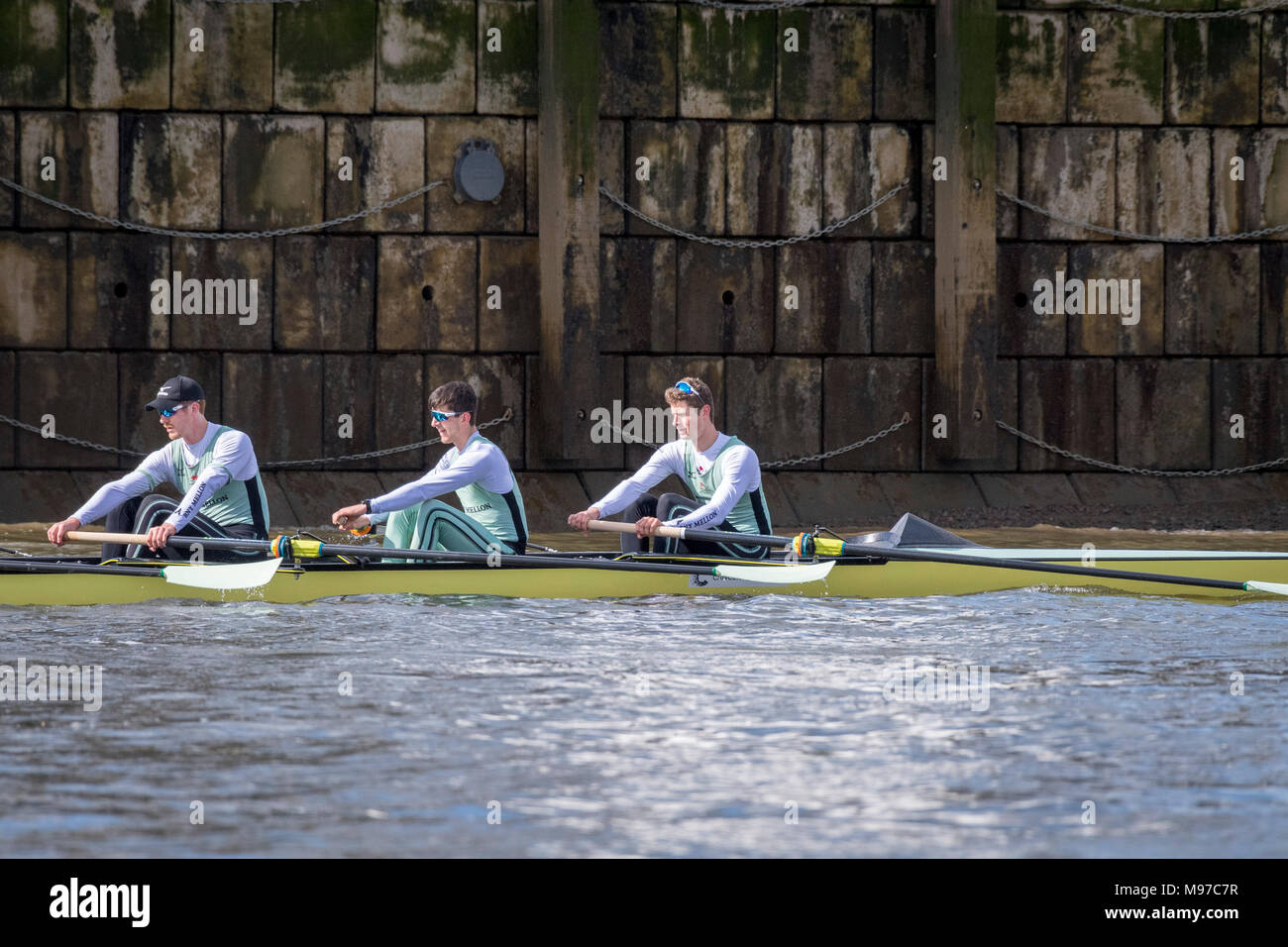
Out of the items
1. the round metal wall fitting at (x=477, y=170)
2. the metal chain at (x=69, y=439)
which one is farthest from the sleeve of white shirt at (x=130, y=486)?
the round metal wall fitting at (x=477, y=170)

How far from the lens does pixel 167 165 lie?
12.4m

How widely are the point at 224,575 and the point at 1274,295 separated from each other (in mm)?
8410

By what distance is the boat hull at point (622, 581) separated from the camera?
26.9 ft

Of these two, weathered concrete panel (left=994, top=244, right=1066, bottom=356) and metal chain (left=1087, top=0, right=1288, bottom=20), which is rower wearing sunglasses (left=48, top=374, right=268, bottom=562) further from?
metal chain (left=1087, top=0, right=1288, bottom=20)

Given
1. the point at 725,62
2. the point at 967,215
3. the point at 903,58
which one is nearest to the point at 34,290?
the point at 725,62

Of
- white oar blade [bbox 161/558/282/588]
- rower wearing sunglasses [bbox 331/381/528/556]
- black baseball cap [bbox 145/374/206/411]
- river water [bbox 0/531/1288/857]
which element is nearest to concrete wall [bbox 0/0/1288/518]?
rower wearing sunglasses [bbox 331/381/528/556]

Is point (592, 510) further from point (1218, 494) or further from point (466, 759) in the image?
point (1218, 494)

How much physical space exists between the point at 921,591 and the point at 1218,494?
4834 mm

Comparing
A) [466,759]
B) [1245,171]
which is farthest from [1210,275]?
[466,759]

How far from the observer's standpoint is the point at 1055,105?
506 inches

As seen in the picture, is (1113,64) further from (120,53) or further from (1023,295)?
(120,53)

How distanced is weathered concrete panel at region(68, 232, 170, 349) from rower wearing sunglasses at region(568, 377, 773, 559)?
462 cm
